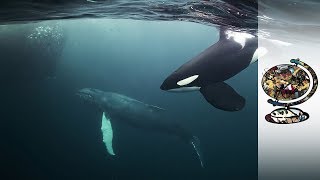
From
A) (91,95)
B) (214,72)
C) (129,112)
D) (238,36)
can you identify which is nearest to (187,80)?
(214,72)

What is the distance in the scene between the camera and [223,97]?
8.86 meters

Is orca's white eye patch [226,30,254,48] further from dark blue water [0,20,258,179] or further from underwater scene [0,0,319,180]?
dark blue water [0,20,258,179]

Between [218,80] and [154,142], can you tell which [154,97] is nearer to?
[154,142]

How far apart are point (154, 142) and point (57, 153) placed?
1563 centimetres

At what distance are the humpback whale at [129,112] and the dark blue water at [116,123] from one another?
3136mm

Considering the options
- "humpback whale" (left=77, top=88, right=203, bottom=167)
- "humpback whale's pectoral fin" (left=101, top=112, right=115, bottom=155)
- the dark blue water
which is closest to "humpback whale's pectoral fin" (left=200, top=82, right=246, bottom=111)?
"humpback whale" (left=77, top=88, right=203, bottom=167)

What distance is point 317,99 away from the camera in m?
51.6

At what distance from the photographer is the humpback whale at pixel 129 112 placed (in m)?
19.8

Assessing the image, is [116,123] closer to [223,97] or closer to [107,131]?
[107,131]

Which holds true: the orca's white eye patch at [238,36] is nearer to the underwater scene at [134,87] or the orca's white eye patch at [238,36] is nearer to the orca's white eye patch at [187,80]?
the underwater scene at [134,87]

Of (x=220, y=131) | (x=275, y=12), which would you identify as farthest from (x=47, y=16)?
(x=220, y=131)

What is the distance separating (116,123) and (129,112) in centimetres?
2721

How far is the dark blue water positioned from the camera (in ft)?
141

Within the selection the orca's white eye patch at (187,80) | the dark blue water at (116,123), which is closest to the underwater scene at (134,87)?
the orca's white eye patch at (187,80)
